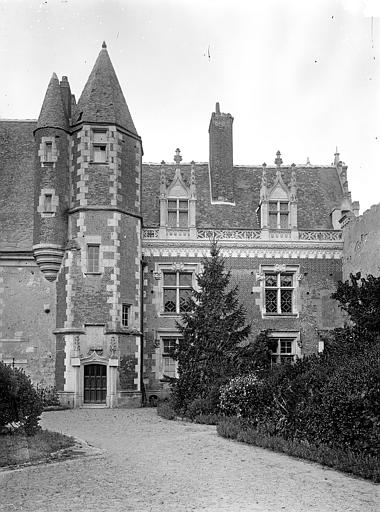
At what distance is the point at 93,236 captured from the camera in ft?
82.5

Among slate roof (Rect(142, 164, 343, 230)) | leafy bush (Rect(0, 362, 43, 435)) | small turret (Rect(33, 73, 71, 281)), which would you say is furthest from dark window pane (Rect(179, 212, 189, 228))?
leafy bush (Rect(0, 362, 43, 435))

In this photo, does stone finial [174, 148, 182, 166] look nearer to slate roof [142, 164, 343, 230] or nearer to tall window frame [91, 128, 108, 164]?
slate roof [142, 164, 343, 230]

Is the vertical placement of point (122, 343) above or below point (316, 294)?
below

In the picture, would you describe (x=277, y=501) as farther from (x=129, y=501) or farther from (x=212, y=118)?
(x=212, y=118)

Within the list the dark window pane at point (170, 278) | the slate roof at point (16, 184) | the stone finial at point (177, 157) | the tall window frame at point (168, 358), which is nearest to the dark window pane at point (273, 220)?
the stone finial at point (177, 157)

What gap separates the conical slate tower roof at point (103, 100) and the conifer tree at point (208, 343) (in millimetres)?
8366

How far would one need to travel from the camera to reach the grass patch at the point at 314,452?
9420 mm

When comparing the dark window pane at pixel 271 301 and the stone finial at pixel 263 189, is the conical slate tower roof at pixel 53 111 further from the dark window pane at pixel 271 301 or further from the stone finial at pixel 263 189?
the dark window pane at pixel 271 301

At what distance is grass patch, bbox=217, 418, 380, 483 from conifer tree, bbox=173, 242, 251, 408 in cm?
466

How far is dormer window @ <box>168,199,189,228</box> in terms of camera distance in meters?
28.5

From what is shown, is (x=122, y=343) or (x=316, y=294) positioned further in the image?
(x=316, y=294)

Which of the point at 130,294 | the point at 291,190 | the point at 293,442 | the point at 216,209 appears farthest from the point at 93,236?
the point at 293,442

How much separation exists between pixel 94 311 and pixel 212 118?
35.9ft

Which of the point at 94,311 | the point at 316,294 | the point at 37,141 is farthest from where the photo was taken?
the point at 316,294
